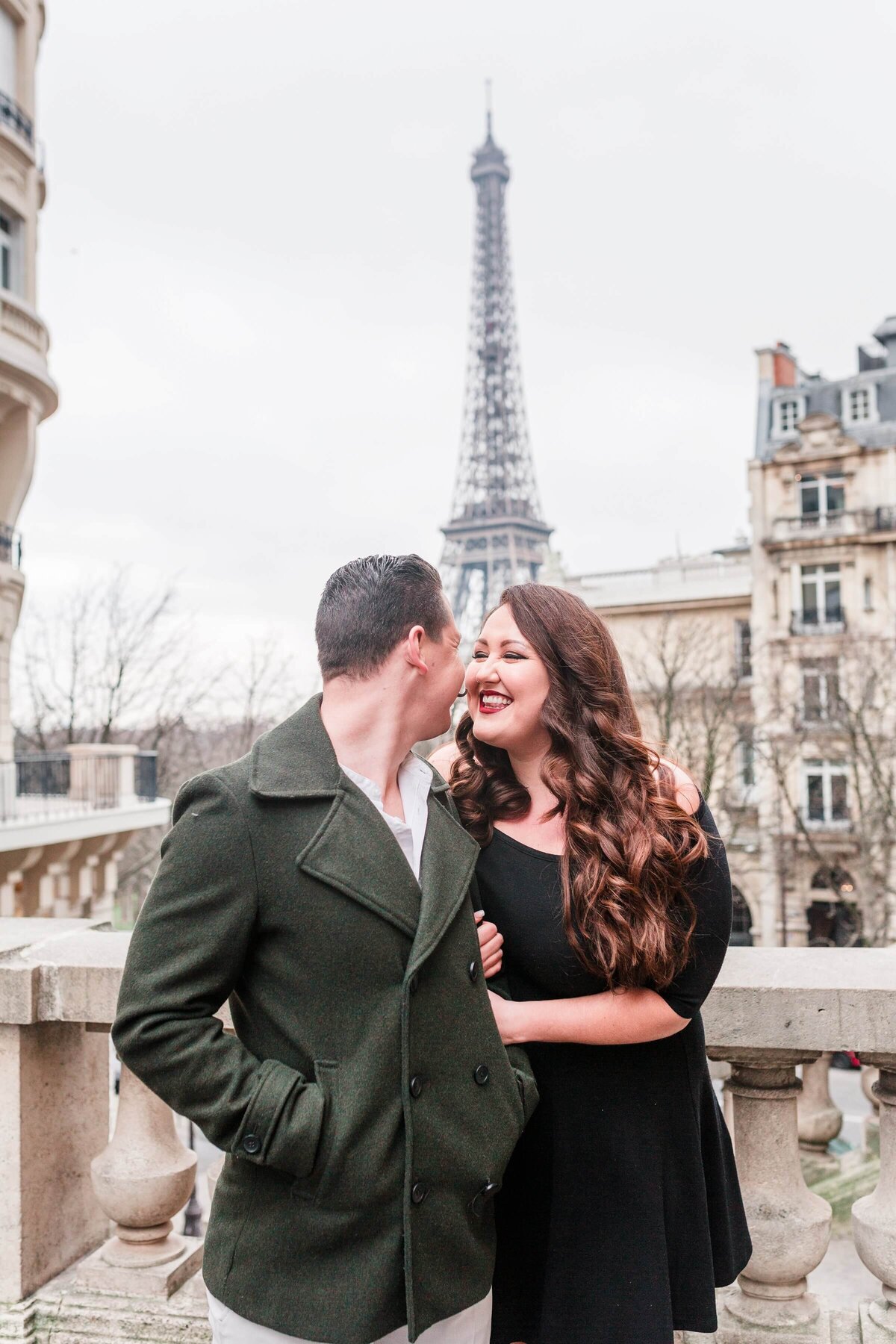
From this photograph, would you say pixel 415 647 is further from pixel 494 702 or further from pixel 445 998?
pixel 445 998

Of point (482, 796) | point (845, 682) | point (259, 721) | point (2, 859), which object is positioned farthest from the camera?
point (259, 721)

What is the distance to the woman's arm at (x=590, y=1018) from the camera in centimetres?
210

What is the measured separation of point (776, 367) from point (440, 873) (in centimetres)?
3355

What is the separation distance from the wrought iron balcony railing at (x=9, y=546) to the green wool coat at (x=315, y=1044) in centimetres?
1551

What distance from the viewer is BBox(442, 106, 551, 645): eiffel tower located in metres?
53.9

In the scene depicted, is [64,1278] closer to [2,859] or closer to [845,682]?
[2,859]

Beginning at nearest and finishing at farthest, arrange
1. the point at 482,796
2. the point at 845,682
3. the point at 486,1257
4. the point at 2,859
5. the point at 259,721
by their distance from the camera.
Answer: the point at 486,1257, the point at 482,796, the point at 2,859, the point at 845,682, the point at 259,721

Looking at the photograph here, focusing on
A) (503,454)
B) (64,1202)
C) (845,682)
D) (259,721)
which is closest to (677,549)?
(845,682)

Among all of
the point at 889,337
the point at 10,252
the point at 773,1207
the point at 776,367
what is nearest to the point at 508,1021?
the point at 773,1207

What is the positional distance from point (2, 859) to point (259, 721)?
587 inches

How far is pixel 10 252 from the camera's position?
15977mm

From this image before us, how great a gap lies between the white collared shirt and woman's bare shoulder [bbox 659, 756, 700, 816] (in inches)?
20.2

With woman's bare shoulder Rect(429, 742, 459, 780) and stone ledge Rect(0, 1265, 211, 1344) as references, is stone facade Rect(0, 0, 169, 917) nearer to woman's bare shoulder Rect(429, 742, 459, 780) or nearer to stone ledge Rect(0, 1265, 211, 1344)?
stone ledge Rect(0, 1265, 211, 1344)

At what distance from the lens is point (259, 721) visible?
95.7 ft
